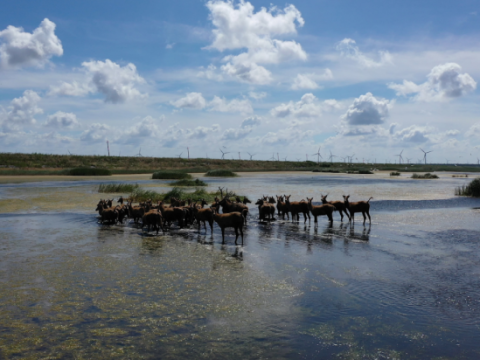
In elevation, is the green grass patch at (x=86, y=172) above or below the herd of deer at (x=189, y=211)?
above

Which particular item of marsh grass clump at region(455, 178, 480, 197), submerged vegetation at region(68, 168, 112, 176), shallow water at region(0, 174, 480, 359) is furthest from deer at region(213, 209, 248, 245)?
submerged vegetation at region(68, 168, 112, 176)

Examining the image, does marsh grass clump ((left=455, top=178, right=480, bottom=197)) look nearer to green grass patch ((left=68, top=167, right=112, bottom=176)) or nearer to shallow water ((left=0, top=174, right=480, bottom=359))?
shallow water ((left=0, top=174, right=480, bottom=359))

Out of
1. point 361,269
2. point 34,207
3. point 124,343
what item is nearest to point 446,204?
point 361,269

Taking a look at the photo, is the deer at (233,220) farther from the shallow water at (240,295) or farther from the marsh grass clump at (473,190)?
the marsh grass clump at (473,190)

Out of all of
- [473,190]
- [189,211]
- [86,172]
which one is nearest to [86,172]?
[86,172]

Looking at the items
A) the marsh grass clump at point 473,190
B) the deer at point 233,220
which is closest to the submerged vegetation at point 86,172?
the marsh grass clump at point 473,190

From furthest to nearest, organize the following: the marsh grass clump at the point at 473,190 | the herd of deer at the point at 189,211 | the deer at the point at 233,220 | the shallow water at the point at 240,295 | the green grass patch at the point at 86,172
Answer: the green grass patch at the point at 86,172 → the marsh grass clump at the point at 473,190 → the herd of deer at the point at 189,211 → the deer at the point at 233,220 → the shallow water at the point at 240,295

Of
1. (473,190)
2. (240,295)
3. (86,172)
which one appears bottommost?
(240,295)

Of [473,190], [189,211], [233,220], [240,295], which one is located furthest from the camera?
[473,190]

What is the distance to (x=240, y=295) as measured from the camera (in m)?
8.38

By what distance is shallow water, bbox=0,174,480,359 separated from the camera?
20.3 feet

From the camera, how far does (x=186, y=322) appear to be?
6.98 meters

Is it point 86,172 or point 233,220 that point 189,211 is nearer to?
point 233,220

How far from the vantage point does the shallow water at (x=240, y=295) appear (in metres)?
6.18
